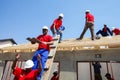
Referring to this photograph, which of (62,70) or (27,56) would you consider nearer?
(62,70)

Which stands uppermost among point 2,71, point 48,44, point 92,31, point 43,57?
point 92,31

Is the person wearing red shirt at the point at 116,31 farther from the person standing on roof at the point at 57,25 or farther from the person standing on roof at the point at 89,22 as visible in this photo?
the person standing on roof at the point at 57,25

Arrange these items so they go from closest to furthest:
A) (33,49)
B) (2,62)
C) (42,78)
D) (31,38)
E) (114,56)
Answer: (42,78) → (31,38) → (114,56) → (33,49) → (2,62)

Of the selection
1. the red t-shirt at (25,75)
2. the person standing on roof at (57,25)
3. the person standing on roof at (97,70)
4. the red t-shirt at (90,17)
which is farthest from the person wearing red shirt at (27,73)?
the person standing on roof at (97,70)

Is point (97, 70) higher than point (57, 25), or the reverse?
point (57, 25)

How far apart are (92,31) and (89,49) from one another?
2075mm

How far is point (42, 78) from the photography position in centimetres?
500

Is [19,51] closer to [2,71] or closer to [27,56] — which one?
[27,56]

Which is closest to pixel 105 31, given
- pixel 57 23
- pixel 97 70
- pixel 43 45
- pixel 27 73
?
pixel 97 70


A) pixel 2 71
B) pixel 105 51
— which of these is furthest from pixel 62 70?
pixel 2 71

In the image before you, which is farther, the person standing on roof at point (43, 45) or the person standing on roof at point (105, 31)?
the person standing on roof at point (105, 31)

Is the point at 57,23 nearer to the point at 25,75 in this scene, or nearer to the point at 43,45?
the point at 43,45

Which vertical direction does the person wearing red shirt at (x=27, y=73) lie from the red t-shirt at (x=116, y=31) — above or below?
below

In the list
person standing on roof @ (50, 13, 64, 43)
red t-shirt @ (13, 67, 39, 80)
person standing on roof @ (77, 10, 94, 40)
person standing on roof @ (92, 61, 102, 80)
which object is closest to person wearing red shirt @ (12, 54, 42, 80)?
red t-shirt @ (13, 67, 39, 80)
